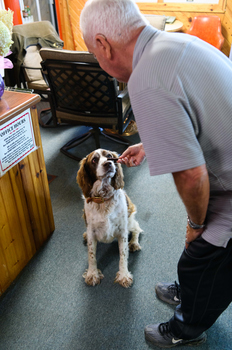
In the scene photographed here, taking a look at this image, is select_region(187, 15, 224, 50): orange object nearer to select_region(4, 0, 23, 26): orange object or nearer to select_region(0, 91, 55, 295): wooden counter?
select_region(4, 0, 23, 26): orange object

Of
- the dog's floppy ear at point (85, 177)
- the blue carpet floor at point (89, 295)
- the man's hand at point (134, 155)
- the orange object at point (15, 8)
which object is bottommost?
the blue carpet floor at point (89, 295)

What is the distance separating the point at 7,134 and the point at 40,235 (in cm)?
86

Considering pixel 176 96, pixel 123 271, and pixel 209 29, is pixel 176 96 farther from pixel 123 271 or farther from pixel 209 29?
pixel 209 29

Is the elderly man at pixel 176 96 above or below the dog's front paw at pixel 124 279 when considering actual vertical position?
above

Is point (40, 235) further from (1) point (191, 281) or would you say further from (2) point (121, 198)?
(1) point (191, 281)

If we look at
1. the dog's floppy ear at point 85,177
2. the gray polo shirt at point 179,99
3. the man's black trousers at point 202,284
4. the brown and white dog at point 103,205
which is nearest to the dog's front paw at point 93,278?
the brown and white dog at point 103,205

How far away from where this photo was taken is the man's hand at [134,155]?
1537 millimetres

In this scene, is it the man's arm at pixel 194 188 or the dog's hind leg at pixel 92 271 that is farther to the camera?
the dog's hind leg at pixel 92 271

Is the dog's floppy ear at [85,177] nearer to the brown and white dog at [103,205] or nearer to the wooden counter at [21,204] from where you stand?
the brown and white dog at [103,205]

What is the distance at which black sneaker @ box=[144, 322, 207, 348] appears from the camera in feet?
4.93

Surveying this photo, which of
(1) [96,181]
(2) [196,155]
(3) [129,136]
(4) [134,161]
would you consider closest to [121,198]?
(1) [96,181]

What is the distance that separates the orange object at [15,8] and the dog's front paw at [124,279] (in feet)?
12.8

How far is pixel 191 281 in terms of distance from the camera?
4.06ft

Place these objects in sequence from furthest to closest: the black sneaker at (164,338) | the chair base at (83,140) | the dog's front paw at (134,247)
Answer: the chair base at (83,140)
the dog's front paw at (134,247)
the black sneaker at (164,338)
